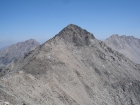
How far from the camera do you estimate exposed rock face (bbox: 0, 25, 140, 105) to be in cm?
3288

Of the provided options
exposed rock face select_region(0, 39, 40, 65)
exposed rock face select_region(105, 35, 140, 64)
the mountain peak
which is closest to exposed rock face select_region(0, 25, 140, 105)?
the mountain peak

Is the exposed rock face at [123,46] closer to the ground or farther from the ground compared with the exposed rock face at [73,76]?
farther from the ground

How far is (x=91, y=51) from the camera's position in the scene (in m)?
55.4

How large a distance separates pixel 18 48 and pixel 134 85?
147402 mm

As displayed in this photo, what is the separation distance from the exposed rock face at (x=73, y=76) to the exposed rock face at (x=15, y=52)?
106405 millimetres

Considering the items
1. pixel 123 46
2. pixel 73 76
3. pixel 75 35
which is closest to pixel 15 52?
pixel 123 46

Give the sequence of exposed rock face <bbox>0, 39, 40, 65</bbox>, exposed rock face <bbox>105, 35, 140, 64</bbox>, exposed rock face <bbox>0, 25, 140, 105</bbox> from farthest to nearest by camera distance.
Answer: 1. exposed rock face <bbox>105, 35, 140, 64</bbox>
2. exposed rock face <bbox>0, 39, 40, 65</bbox>
3. exposed rock face <bbox>0, 25, 140, 105</bbox>

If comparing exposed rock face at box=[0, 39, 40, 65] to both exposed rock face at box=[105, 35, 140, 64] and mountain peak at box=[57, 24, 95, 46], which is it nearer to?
exposed rock face at box=[105, 35, 140, 64]

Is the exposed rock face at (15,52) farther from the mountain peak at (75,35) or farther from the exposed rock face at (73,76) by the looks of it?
the exposed rock face at (73,76)

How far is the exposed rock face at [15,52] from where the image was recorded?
154 metres

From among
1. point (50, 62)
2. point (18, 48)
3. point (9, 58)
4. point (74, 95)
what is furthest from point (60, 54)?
point (18, 48)

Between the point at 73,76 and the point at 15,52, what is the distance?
136 m

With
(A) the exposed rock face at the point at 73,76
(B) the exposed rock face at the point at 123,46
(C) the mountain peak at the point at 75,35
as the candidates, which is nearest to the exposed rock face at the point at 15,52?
(B) the exposed rock face at the point at 123,46

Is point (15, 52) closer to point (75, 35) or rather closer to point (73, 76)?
point (75, 35)
